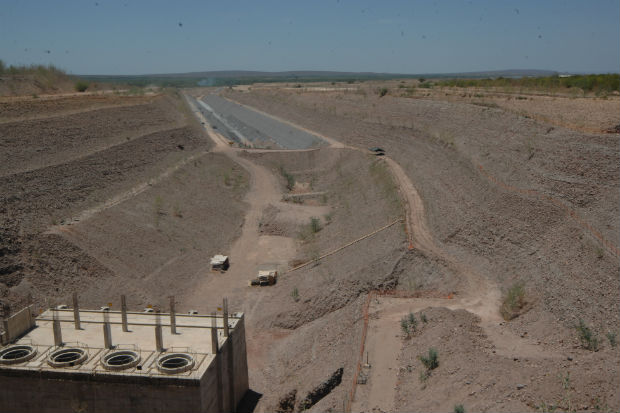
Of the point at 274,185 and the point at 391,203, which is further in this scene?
the point at 274,185

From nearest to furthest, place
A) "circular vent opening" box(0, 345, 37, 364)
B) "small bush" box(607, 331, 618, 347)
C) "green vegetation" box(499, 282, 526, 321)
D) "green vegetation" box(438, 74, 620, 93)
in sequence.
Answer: "small bush" box(607, 331, 618, 347) < "circular vent opening" box(0, 345, 37, 364) < "green vegetation" box(499, 282, 526, 321) < "green vegetation" box(438, 74, 620, 93)

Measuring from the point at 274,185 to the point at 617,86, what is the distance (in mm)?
31080

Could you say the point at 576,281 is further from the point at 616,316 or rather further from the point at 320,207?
the point at 320,207

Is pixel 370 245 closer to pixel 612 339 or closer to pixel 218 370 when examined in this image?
pixel 218 370

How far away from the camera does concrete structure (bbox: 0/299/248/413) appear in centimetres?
1439

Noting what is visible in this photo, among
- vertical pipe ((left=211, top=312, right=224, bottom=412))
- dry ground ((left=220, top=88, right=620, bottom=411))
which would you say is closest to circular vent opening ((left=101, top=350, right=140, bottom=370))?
vertical pipe ((left=211, top=312, right=224, bottom=412))

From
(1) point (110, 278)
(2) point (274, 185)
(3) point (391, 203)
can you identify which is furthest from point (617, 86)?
(1) point (110, 278)

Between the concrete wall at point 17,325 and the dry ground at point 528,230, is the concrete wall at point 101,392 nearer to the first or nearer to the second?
the concrete wall at point 17,325

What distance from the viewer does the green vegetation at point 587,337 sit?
47.3ft

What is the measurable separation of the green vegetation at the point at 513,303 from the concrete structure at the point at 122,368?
9.17 m

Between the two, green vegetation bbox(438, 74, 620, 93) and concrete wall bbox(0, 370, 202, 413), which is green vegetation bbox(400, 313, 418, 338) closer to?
concrete wall bbox(0, 370, 202, 413)

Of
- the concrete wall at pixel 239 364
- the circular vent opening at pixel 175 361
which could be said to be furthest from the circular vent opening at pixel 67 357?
the concrete wall at pixel 239 364

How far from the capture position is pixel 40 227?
85.1ft

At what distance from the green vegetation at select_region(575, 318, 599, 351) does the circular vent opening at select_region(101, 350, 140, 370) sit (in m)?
12.5
